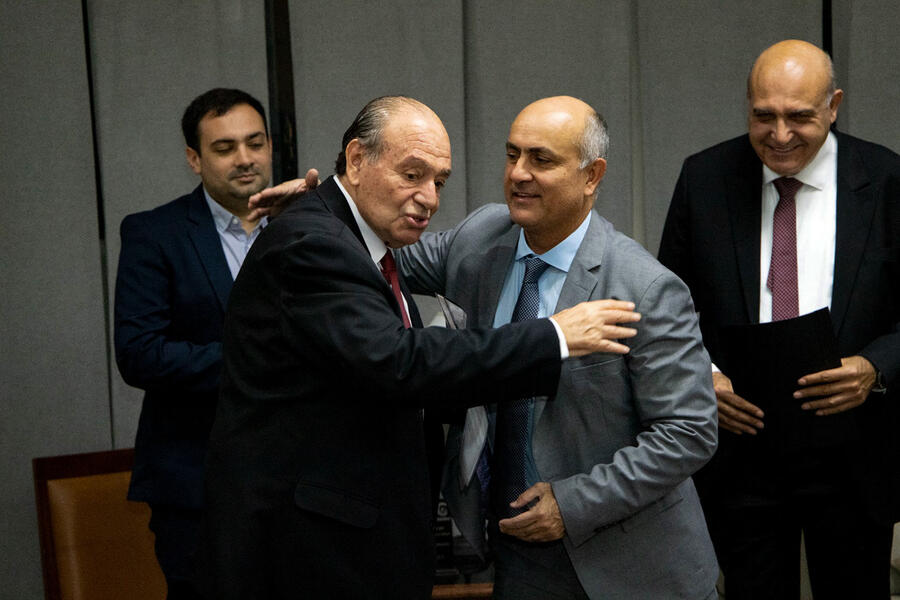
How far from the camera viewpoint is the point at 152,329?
2.40 m

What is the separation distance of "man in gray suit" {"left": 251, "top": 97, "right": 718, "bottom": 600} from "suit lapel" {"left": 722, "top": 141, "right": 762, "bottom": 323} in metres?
0.57

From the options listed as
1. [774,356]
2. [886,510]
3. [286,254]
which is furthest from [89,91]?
[886,510]

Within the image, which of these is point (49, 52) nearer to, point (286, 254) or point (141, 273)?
point (141, 273)

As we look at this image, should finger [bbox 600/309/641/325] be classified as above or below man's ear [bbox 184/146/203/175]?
below

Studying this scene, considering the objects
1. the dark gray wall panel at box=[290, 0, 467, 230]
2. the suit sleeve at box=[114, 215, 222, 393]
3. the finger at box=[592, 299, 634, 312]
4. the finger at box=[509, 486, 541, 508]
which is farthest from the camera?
the dark gray wall panel at box=[290, 0, 467, 230]

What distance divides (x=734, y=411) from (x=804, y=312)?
287mm

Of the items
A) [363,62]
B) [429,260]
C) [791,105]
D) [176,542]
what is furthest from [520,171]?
[363,62]

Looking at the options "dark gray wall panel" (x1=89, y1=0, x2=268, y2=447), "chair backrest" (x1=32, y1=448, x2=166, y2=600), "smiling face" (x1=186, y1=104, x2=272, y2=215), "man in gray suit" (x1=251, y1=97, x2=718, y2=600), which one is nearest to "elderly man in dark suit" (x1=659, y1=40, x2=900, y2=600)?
"man in gray suit" (x1=251, y1=97, x2=718, y2=600)

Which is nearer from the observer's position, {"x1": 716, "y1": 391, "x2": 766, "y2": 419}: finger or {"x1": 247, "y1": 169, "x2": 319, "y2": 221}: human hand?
{"x1": 247, "y1": 169, "x2": 319, "y2": 221}: human hand

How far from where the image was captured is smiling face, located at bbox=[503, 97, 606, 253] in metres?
1.92

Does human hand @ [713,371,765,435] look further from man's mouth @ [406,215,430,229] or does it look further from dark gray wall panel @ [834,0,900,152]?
dark gray wall panel @ [834,0,900,152]

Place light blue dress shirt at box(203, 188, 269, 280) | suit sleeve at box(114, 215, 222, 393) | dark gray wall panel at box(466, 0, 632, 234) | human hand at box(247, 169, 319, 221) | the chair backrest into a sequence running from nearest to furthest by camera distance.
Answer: human hand at box(247, 169, 319, 221) < suit sleeve at box(114, 215, 222, 393) < light blue dress shirt at box(203, 188, 269, 280) < the chair backrest < dark gray wall panel at box(466, 0, 632, 234)

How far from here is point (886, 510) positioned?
2.35 m

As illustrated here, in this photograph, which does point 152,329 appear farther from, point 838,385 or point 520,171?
point 838,385
